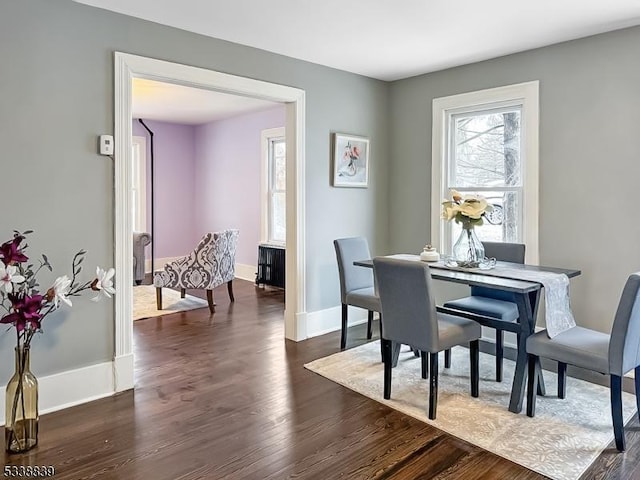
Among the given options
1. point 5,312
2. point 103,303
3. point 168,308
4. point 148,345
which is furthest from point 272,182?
point 5,312

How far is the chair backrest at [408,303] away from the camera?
269cm

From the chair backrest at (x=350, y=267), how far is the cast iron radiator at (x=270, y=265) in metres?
2.44

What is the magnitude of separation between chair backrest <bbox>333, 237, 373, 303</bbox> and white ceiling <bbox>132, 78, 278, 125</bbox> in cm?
205

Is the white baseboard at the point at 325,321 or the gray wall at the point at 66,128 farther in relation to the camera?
the white baseboard at the point at 325,321

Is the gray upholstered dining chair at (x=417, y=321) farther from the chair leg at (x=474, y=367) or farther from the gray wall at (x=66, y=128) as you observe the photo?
the gray wall at (x=66, y=128)

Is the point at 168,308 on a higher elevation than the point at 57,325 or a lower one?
lower

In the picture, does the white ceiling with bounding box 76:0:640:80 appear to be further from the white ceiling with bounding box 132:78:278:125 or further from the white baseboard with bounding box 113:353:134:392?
the white baseboard with bounding box 113:353:134:392

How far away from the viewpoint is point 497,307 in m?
3.43

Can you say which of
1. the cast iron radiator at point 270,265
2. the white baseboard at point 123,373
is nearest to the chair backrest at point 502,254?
the white baseboard at point 123,373

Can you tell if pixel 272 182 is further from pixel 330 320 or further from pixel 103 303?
pixel 103 303

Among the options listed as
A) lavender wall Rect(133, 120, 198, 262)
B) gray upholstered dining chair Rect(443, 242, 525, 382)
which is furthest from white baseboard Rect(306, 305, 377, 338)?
lavender wall Rect(133, 120, 198, 262)

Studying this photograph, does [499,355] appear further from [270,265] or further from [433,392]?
[270,265]

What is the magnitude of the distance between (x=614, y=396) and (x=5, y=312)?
327 centimetres

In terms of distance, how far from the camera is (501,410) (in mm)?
2826
